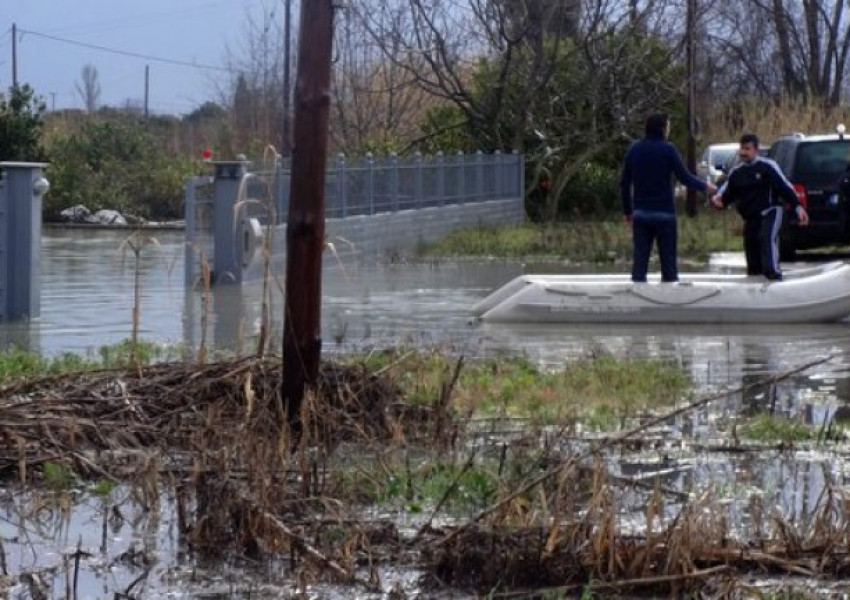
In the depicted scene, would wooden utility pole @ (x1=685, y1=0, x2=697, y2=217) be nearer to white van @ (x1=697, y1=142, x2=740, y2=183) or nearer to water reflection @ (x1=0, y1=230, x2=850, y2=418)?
white van @ (x1=697, y1=142, x2=740, y2=183)

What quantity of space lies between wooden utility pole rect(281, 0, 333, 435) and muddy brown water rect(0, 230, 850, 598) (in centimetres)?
47

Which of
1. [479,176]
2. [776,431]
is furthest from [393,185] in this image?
[776,431]

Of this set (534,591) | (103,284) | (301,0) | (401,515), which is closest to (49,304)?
(103,284)

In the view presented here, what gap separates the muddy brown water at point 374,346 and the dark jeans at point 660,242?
896mm

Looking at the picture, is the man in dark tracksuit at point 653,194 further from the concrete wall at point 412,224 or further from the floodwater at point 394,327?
the concrete wall at point 412,224

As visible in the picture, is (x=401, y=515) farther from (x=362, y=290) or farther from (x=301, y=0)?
(x=362, y=290)

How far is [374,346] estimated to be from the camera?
1305cm

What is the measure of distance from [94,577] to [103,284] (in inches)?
582

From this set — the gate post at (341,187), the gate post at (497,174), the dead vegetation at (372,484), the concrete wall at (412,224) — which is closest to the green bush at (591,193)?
the concrete wall at (412,224)

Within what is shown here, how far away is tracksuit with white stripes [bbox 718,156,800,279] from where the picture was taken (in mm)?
17328

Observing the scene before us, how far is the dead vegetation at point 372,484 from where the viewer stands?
6.66m

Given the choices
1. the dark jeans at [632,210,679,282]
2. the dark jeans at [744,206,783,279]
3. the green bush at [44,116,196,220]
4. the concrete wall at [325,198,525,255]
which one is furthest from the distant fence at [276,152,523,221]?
the green bush at [44,116,196,220]

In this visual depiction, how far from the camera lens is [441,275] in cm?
2269

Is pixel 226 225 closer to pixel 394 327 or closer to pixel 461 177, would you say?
pixel 394 327
